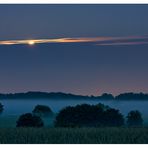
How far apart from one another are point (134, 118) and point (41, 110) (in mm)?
1326

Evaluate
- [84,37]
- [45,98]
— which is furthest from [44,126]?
[84,37]

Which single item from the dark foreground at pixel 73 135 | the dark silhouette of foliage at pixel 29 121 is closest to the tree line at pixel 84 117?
the dark silhouette of foliage at pixel 29 121

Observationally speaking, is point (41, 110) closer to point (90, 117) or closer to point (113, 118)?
point (90, 117)

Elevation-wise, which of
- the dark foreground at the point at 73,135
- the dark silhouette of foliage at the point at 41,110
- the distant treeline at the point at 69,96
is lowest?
the dark foreground at the point at 73,135

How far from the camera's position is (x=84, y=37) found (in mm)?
14789

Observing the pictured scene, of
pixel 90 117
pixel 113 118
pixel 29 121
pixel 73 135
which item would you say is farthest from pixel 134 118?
pixel 29 121

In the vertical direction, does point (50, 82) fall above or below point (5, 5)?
below

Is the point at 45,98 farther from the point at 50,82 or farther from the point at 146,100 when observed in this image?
the point at 146,100

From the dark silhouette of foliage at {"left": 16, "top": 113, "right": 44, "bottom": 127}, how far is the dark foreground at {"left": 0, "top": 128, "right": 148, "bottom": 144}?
3.8 inches

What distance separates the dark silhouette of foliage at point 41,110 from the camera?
48.0 ft

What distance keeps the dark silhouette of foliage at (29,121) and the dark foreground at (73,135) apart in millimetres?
96

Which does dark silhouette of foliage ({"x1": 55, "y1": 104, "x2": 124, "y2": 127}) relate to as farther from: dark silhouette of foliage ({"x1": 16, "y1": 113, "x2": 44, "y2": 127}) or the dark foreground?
dark silhouette of foliage ({"x1": 16, "y1": 113, "x2": 44, "y2": 127})

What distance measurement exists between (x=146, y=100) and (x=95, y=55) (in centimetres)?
97

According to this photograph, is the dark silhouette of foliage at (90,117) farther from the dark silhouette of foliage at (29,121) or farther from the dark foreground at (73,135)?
the dark silhouette of foliage at (29,121)
